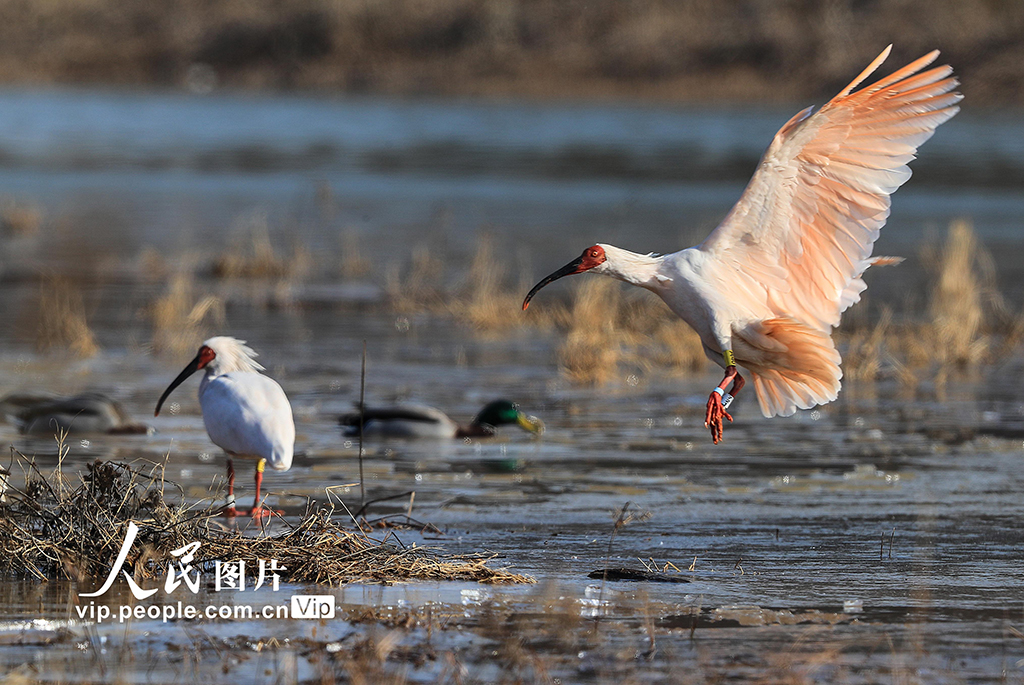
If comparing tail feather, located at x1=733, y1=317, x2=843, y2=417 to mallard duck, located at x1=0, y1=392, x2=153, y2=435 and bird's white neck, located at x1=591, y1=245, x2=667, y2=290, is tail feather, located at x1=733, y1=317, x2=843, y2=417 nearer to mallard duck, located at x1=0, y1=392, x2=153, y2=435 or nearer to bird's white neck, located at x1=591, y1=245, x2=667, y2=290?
bird's white neck, located at x1=591, y1=245, x2=667, y2=290

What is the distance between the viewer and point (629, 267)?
8375 mm

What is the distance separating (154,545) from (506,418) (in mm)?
4603

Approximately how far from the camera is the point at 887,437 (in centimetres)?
1127

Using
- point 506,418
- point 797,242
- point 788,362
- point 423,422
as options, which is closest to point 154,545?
point 788,362

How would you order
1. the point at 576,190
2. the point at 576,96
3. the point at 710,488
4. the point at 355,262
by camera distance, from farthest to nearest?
the point at 576,96, the point at 576,190, the point at 355,262, the point at 710,488

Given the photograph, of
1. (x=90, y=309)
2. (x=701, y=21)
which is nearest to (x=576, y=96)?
(x=701, y=21)

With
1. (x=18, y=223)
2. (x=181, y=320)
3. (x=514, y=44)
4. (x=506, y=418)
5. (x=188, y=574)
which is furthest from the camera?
(x=514, y=44)

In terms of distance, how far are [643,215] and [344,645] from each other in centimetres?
2157

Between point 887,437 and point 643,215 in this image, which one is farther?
point 643,215

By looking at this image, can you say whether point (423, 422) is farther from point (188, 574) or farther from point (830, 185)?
point (188, 574)

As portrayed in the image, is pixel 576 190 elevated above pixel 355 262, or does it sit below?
above

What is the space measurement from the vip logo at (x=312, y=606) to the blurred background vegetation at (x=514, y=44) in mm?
42887

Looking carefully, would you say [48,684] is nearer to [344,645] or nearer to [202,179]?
[344,645]

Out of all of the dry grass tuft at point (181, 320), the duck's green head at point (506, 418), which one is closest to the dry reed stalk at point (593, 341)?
the duck's green head at point (506, 418)
